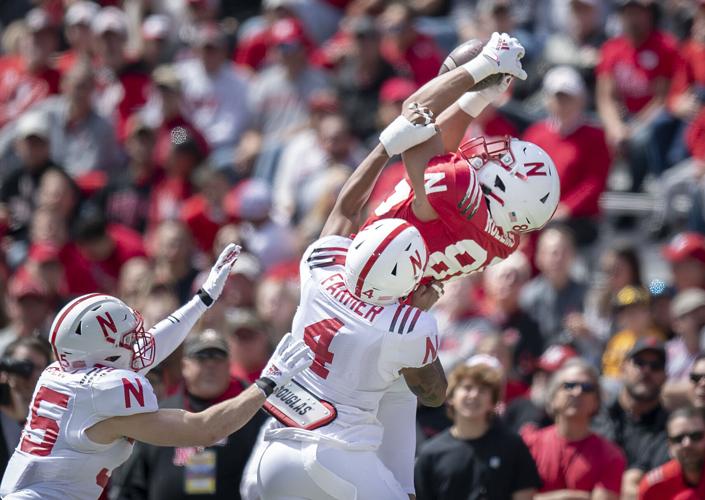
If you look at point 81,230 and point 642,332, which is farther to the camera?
point 81,230

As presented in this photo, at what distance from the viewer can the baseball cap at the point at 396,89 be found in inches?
488

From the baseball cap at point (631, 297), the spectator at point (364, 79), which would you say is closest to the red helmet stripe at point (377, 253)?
the baseball cap at point (631, 297)

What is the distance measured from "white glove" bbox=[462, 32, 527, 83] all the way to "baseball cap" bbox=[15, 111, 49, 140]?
7.10 m

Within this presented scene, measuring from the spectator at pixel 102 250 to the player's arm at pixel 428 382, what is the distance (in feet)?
19.3

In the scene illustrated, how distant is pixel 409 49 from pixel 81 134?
3.17 meters

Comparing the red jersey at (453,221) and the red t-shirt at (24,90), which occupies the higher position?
the red jersey at (453,221)

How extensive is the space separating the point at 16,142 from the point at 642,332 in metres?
6.58

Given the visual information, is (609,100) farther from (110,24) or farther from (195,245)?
(110,24)

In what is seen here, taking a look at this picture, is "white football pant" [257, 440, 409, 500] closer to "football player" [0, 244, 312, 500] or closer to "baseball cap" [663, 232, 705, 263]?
"football player" [0, 244, 312, 500]

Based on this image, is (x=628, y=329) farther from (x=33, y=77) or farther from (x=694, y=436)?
(x=33, y=77)

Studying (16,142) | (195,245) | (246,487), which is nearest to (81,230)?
(195,245)

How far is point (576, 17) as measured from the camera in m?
12.7

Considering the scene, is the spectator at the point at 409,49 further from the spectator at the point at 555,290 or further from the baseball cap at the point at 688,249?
the baseball cap at the point at 688,249

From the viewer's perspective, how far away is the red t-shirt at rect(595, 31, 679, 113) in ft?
39.3
